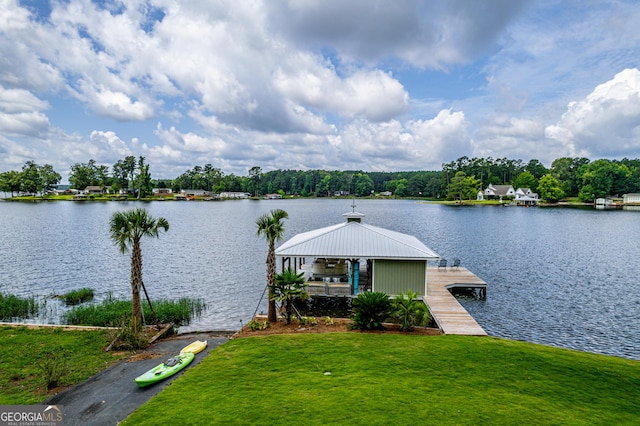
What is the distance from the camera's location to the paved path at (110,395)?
7543 millimetres

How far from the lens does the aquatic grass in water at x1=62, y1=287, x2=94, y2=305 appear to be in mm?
19719

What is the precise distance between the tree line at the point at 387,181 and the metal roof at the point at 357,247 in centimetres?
10128

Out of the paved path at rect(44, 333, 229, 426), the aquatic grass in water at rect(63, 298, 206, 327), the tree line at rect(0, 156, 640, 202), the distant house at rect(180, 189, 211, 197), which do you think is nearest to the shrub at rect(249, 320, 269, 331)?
the paved path at rect(44, 333, 229, 426)

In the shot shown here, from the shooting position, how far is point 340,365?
31.4ft

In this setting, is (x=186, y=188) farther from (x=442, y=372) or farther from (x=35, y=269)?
(x=442, y=372)

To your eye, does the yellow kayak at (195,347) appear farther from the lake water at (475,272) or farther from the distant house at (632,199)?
the distant house at (632,199)

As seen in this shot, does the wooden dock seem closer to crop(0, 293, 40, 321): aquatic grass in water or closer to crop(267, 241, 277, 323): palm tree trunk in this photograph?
crop(267, 241, 277, 323): palm tree trunk

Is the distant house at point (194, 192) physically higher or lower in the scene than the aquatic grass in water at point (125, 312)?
higher

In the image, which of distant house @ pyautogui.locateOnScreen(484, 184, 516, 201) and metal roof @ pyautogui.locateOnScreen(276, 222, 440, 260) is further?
distant house @ pyautogui.locateOnScreen(484, 184, 516, 201)

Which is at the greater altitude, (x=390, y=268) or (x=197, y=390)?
(x=390, y=268)

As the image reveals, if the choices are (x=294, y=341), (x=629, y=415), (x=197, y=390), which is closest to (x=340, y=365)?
(x=294, y=341)

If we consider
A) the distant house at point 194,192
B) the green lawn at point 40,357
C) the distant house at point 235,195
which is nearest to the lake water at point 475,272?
the green lawn at point 40,357

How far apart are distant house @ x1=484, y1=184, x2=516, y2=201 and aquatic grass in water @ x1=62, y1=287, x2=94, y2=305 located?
12258cm

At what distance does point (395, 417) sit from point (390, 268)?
1089 centimetres
